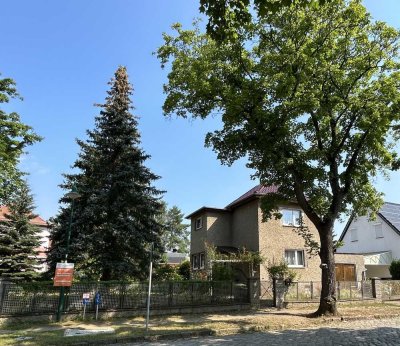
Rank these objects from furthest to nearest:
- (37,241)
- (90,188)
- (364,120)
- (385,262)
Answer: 1. (385,262)
2. (37,241)
3. (90,188)
4. (364,120)

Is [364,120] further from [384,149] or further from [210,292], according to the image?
[210,292]

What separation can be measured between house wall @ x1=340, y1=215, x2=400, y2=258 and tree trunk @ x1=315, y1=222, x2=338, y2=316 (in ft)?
60.9

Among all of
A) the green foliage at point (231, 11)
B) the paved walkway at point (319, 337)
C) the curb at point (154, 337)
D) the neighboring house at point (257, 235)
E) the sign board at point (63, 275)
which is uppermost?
the green foliage at point (231, 11)

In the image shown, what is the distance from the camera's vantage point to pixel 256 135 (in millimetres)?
17031

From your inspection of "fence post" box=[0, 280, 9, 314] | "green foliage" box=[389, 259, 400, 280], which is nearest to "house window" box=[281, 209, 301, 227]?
"green foliage" box=[389, 259, 400, 280]

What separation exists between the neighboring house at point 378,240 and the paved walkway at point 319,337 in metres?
21.0

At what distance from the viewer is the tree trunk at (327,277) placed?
16.6 meters

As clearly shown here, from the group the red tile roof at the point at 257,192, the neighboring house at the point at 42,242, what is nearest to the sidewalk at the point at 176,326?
the red tile roof at the point at 257,192


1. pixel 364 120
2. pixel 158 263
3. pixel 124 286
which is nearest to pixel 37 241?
pixel 158 263

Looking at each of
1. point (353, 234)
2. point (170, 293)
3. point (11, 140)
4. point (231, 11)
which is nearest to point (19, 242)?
point (11, 140)

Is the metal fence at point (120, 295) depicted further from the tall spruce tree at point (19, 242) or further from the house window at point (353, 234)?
the house window at point (353, 234)

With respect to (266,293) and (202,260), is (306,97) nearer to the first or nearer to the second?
(266,293)

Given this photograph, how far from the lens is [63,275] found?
16.2 metres

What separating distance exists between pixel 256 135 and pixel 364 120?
4.68 m
